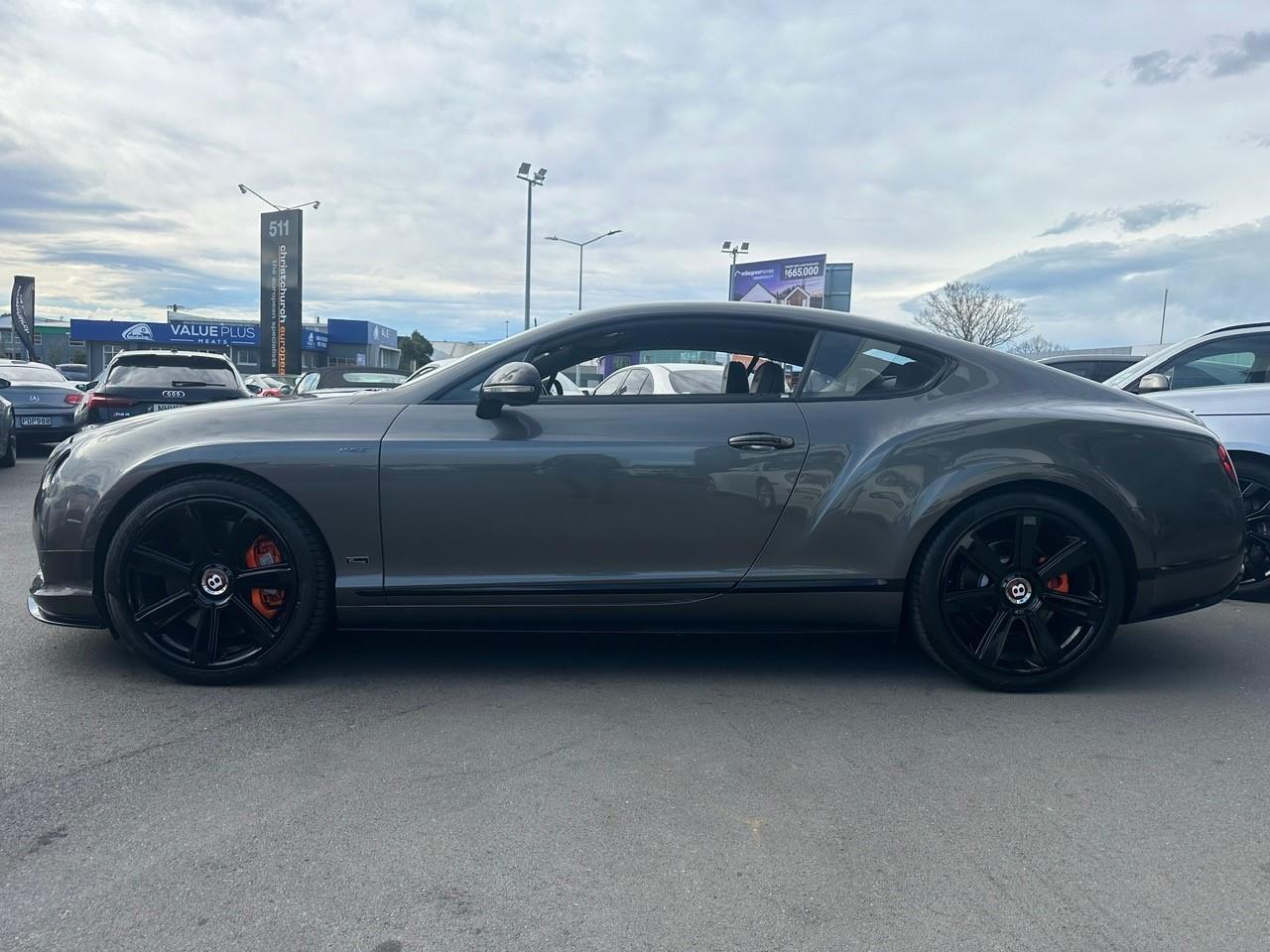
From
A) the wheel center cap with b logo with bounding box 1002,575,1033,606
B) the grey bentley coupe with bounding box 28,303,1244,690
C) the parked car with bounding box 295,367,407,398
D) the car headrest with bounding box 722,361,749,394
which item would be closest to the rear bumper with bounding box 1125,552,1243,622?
the grey bentley coupe with bounding box 28,303,1244,690

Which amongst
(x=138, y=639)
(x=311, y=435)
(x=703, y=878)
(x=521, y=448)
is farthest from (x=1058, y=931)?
(x=138, y=639)

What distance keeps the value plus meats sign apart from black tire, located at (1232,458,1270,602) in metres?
35.9

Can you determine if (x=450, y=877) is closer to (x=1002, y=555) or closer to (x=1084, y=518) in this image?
(x=1002, y=555)

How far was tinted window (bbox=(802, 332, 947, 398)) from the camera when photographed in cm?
366

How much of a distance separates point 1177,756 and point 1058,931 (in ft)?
4.19

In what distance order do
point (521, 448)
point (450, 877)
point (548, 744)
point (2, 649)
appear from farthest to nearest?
point (2, 649) → point (521, 448) → point (548, 744) → point (450, 877)

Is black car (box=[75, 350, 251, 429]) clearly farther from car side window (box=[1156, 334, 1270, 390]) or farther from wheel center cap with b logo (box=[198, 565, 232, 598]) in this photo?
car side window (box=[1156, 334, 1270, 390])

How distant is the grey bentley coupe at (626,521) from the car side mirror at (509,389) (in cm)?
1

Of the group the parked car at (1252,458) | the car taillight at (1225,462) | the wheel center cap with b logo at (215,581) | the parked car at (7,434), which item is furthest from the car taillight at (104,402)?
the car taillight at (1225,462)

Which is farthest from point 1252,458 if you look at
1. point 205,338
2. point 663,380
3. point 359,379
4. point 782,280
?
point 205,338

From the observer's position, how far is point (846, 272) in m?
46.6

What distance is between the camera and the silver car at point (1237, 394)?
513 centimetres

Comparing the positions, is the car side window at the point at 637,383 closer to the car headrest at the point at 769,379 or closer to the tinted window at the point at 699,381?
the tinted window at the point at 699,381

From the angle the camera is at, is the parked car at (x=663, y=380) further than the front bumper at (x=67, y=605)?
Yes
